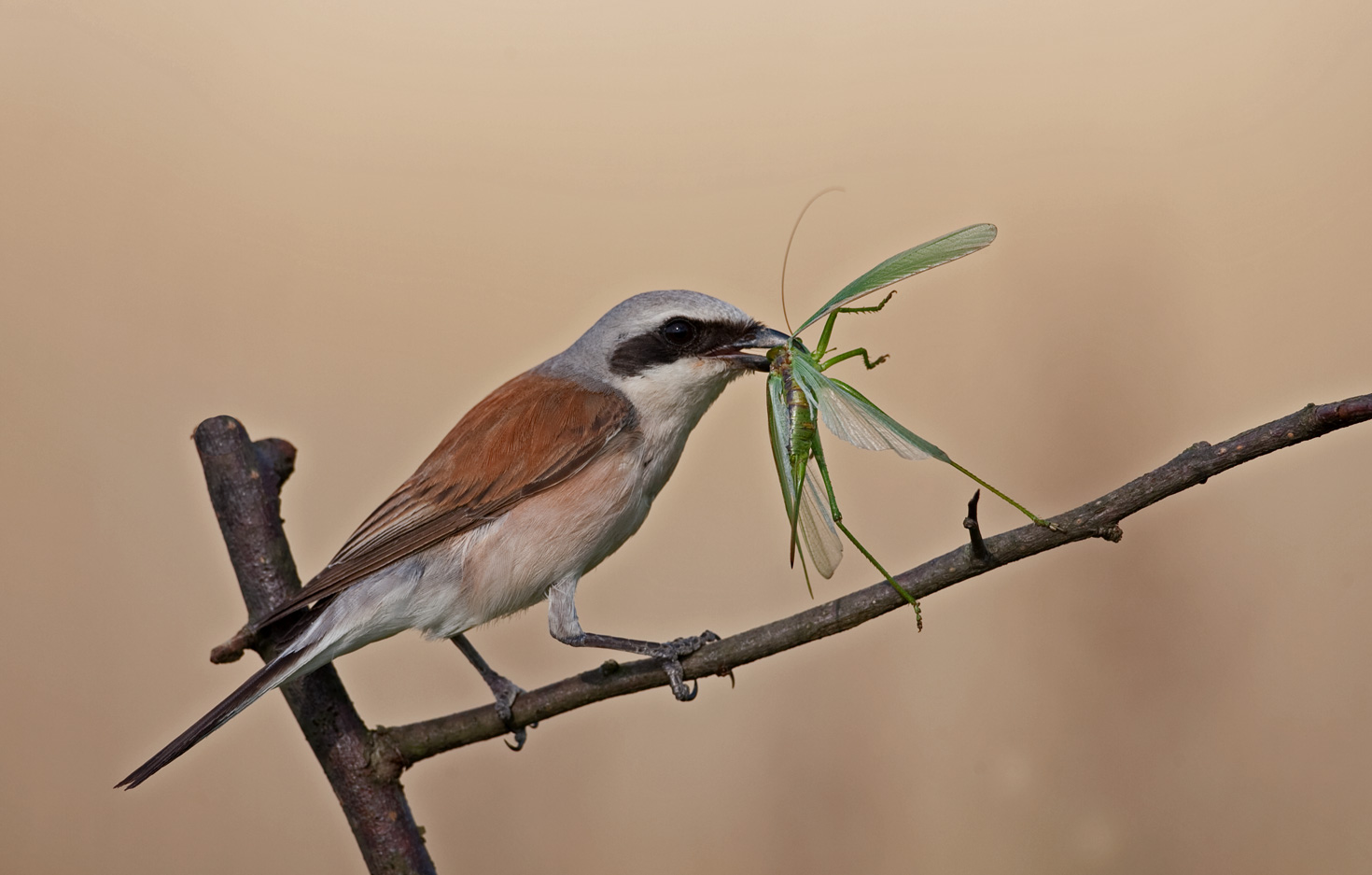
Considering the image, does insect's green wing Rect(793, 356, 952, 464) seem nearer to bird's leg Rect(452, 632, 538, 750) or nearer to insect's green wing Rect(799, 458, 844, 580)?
insect's green wing Rect(799, 458, 844, 580)

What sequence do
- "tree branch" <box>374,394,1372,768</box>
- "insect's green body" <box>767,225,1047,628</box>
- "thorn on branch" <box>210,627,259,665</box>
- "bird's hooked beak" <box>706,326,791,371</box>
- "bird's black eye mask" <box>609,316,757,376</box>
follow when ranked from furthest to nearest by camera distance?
"bird's black eye mask" <box>609,316,757,376</box> < "bird's hooked beak" <box>706,326,791,371</box> < "thorn on branch" <box>210,627,259,665</box> < "insect's green body" <box>767,225,1047,628</box> < "tree branch" <box>374,394,1372,768</box>

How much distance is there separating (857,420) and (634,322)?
1.01 metres

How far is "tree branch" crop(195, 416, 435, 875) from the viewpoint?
2184 mm

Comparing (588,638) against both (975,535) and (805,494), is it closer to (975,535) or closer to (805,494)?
(805,494)

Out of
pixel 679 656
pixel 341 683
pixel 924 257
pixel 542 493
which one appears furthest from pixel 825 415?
pixel 341 683

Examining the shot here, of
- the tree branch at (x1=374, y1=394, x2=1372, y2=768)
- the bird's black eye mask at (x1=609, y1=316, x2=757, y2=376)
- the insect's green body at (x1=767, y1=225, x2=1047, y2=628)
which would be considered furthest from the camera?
the bird's black eye mask at (x1=609, y1=316, x2=757, y2=376)

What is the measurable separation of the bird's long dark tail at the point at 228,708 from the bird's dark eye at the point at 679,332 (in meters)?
1.14

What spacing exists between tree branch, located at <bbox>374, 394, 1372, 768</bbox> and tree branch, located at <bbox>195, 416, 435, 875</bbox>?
8 centimetres

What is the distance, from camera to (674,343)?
2684mm

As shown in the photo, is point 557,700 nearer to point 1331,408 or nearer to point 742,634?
point 742,634

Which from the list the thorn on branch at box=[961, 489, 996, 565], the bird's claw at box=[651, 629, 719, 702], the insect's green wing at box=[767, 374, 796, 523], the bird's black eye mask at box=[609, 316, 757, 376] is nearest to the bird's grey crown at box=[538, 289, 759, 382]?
the bird's black eye mask at box=[609, 316, 757, 376]

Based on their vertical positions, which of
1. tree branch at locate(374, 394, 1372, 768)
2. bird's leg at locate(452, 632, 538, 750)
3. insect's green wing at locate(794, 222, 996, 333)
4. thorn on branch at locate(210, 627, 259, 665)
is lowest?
tree branch at locate(374, 394, 1372, 768)

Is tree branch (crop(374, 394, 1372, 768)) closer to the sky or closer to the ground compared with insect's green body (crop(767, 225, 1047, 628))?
closer to the ground

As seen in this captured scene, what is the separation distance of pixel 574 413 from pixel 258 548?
821 mm
